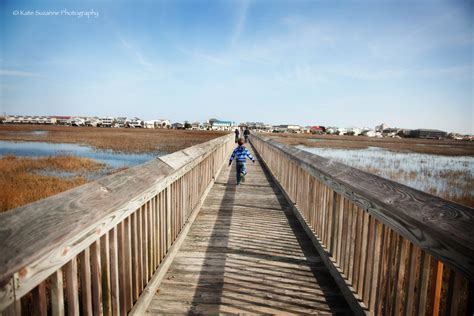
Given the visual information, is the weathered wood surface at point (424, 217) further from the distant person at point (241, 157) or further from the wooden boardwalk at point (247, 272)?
the distant person at point (241, 157)

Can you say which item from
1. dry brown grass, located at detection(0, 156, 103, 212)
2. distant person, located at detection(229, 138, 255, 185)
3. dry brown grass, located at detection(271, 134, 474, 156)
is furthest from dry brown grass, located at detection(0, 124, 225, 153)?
distant person, located at detection(229, 138, 255, 185)

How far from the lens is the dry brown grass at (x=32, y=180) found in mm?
8969

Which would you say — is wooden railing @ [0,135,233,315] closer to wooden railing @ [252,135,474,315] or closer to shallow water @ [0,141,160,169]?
wooden railing @ [252,135,474,315]

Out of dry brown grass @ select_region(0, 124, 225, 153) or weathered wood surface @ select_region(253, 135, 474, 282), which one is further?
dry brown grass @ select_region(0, 124, 225, 153)

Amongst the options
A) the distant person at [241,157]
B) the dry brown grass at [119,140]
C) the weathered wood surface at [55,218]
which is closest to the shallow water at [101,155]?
the dry brown grass at [119,140]

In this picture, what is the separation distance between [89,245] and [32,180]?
1353cm

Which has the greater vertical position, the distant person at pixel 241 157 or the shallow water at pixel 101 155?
the distant person at pixel 241 157

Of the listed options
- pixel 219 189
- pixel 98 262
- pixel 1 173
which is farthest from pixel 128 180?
pixel 1 173

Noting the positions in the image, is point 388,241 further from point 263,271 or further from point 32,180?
point 32,180

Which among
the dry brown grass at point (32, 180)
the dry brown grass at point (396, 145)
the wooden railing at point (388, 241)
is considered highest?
the wooden railing at point (388, 241)

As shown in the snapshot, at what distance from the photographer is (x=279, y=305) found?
265cm

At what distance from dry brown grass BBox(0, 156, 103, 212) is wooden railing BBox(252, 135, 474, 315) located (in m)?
8.79

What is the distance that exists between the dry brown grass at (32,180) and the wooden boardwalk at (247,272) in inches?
276

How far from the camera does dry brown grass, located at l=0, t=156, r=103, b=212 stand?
29.4 ft
